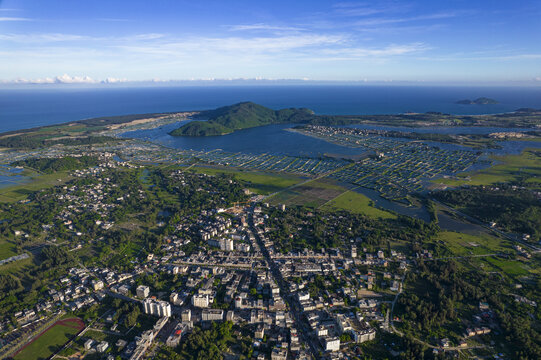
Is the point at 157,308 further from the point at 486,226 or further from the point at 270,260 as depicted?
the point at 486,226

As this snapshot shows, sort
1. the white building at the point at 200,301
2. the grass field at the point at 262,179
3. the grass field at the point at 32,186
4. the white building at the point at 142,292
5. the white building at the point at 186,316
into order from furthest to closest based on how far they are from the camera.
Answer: the grass field at the point at 262,179 < the grass field at the point at 32,186 < the white building at the point at 142,292 < the white building at the point at 200,301 < the white building at the point at 186,316

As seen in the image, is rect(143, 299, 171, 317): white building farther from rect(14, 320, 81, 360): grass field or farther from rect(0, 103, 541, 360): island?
rect(14, 320, 81, 360): grass field

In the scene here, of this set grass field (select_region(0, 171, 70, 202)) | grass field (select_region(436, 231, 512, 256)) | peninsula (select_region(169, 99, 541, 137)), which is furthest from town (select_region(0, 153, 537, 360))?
peninsula (select_region(169, 99, 541, 137))

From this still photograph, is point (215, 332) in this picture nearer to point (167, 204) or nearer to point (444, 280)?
point (444, 280)

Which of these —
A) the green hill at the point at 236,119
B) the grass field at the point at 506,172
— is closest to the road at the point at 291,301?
the grass field at the point at 506,172

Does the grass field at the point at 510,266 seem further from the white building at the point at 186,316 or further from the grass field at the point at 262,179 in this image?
the grass field at the point at 262,179

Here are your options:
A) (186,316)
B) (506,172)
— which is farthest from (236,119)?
(186,316)
